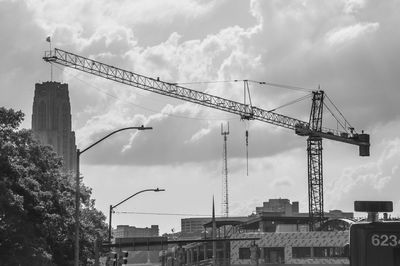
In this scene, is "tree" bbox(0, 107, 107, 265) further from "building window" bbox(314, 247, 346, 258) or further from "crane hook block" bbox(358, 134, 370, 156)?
"crane hook block" bbox(358, 134, 370, 156)

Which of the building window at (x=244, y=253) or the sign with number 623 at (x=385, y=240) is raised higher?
the sign with number 623 at (x=385, y=240)

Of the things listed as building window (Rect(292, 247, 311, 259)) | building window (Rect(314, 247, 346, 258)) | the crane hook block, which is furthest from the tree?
the crane hook block

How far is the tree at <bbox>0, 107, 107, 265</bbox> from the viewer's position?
39.3 metres

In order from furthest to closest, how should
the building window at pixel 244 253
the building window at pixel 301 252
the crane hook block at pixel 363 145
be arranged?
the crane hook block at pixel 363 145 → the building window at pixel 244 253 → the building window at pixel 301 252

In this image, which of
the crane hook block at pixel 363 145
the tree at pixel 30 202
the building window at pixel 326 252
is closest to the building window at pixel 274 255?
the building window at pixel 326 252

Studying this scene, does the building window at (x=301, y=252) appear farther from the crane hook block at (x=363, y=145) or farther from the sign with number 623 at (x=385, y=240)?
the sign with number 623 at (x=385, y=240)

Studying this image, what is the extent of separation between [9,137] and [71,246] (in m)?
13.4

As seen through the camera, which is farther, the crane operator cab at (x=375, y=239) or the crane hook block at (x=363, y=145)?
the crane hook block at (x=363, y=145)

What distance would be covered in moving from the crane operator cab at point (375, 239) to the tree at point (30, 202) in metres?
29.9

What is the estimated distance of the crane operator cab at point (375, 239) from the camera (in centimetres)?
928

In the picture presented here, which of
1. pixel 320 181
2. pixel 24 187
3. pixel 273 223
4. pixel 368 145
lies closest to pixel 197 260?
pixel 273 223

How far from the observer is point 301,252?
12762 cm

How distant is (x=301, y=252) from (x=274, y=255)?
4.53 meters

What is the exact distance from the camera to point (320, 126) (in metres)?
152
